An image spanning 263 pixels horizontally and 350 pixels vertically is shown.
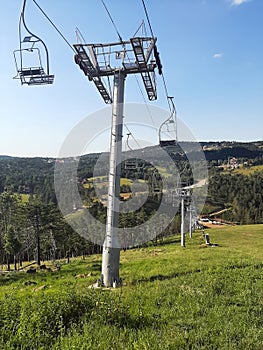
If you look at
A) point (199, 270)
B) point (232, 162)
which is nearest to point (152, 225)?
point (199, 270)

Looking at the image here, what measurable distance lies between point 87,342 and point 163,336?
1.34 meters

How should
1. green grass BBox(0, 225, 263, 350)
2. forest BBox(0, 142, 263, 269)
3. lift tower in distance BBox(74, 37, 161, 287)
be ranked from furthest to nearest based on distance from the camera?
1. forest BBox(0, 142, 263, 269)
2. lift tower in distance BBox(74, 37, 161, 287)
3. green grass BBox(0, 225, 263, 350)

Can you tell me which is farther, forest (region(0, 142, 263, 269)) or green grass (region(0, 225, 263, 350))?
forest (region(0, 142, 263, 269))

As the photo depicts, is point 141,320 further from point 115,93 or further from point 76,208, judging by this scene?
point 76,208

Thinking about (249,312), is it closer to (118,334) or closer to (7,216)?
(118,334)

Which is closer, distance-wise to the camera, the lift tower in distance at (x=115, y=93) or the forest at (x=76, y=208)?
the lift tower in distance at (x=115, y=93)

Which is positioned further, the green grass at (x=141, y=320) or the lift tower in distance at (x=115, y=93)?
the lift tower in distance at (x=115, y=93)

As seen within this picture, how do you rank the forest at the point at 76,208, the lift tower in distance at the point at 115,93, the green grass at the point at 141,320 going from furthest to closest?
the forest at the point at 76,208, the lift tower in distance at the point at 115,93, the green grass at the point at 141,320

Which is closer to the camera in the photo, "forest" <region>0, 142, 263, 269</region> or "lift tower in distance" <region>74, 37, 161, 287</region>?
"lift tower in distance" <region>74, 37, 161, 287</region>

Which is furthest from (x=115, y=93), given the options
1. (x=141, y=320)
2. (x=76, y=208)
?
(x=76, y=208)

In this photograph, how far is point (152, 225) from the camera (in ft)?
236

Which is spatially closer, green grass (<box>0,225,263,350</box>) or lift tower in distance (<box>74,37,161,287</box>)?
green grass (<box>0,225,263,350</box>)

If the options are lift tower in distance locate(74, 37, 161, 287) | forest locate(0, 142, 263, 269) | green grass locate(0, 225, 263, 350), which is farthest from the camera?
forest locate(0, 142, 263, 269)

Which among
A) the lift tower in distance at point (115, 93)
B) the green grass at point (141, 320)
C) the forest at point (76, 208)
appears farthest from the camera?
the forest at point (76, 208)
